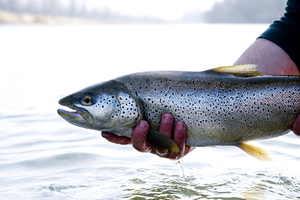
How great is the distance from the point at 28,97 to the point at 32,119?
2.14 meters

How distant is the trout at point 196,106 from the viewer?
3.29 m

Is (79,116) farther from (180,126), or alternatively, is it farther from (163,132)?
(180,126)

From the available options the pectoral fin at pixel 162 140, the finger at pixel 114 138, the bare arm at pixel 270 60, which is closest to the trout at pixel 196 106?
the pectoral fin at pixel 162 140

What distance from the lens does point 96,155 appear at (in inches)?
221

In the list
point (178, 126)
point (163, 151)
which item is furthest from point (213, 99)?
point (163, 151)

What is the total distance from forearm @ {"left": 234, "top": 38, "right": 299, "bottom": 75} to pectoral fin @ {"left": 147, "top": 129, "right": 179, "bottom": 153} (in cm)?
145

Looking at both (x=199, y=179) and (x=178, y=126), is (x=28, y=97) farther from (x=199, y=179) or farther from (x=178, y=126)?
(x=178, y=126)

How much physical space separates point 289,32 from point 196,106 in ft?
5.71

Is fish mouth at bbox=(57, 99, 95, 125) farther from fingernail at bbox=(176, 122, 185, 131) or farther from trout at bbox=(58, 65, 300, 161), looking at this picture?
fingernail at bbox=(176, 122, 185, 131)

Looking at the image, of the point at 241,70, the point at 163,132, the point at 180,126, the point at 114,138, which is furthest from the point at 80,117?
the point at 241,70

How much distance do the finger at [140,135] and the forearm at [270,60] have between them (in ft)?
4.94

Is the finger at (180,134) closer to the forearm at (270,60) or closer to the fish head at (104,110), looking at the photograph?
the fish head at (104,110)

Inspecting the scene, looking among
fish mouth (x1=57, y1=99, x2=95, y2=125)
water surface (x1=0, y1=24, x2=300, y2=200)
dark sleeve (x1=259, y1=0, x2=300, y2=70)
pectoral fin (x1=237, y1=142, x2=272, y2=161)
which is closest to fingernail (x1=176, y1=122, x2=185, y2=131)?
pectoral fin (x1=237, y1=142, x2=272, y2=161)

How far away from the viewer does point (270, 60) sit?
4238 mm
